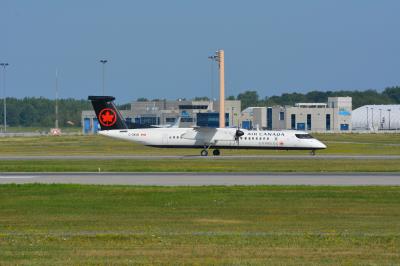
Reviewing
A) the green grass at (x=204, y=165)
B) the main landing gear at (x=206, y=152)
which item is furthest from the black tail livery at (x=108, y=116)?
the green grass at (x=204, y=165)

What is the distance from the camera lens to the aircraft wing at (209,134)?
6981cm

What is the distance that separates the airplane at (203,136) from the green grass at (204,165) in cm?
988

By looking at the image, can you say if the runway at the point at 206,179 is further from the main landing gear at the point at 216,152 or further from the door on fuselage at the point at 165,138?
the door on fuselage at the point at 165,138

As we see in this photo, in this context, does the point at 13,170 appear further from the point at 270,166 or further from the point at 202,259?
the point at 202,259

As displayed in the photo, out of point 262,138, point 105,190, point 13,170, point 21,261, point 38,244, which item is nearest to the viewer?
point 21,261

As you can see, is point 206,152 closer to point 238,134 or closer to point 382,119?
point 238,134

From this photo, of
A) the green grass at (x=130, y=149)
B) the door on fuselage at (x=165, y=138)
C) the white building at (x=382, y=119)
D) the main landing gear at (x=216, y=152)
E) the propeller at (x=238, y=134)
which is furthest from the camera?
the white building at (x=382, y=119)

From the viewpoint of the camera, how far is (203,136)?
230 ft

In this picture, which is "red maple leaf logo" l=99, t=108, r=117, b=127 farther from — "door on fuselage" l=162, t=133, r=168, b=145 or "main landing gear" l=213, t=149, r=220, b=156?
"main landing gear" l=213, t=149, r=220, b=156

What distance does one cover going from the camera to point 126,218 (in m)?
25.9

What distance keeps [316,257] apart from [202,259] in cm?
230

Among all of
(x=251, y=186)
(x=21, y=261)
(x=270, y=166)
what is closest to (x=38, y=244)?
(x=21, y=261)

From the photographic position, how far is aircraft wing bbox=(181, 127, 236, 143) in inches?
2749

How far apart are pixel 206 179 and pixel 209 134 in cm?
2951
